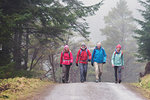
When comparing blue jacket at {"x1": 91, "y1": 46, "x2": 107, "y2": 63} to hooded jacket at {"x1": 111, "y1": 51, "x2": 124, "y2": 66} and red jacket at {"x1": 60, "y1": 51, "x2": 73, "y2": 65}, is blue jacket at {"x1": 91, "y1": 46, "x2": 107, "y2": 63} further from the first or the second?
red jacket at {"x1": 60, "y1": 51, "x2": 73, "y2": 65}

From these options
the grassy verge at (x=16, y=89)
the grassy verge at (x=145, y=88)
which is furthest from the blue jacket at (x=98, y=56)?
the grassy verge at (x=16, y=89)

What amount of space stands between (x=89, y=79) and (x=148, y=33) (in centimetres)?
2557

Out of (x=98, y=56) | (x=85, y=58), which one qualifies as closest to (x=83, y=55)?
(x=85, y=58)

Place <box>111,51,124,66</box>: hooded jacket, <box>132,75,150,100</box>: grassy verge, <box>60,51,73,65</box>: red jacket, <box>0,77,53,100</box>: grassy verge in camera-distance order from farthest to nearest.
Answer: <box>111,51,124,66</box>: hooded jacket
<box>60,51,73,65</box>: red jacket
<box>132,75,150,100</box>: grassy verge
<box>0,77,53,100</box>: grassy verge

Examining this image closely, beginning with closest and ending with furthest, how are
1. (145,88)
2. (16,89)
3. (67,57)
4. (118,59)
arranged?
(16,89), (145,88), (67,57), (118,59)

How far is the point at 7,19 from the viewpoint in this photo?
8.41m

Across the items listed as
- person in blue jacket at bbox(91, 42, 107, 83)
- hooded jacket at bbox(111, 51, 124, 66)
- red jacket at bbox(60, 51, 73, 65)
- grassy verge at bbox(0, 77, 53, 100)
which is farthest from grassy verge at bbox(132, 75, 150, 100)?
grassy verge at bbox(0, 77, 53, 100)

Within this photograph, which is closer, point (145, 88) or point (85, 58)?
point (145, 88)

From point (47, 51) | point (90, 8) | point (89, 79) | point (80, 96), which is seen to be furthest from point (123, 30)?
point (80, 96)

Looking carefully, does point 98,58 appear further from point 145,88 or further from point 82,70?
point 145,88

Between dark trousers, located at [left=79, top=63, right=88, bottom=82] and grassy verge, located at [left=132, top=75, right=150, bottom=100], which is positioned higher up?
dark trousers, located at [left=79, top=63, right=88, bottom=82]

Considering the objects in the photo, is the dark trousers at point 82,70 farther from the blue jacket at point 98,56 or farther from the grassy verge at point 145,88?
the grassy verge at point 145,88

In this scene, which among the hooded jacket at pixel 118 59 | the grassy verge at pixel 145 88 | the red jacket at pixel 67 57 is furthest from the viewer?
the hooded jacket at pixel 118 59

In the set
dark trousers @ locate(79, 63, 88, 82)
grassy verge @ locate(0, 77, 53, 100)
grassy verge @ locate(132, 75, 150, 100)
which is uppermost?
dark trousers @ locate(79, 63, 88, 82)
